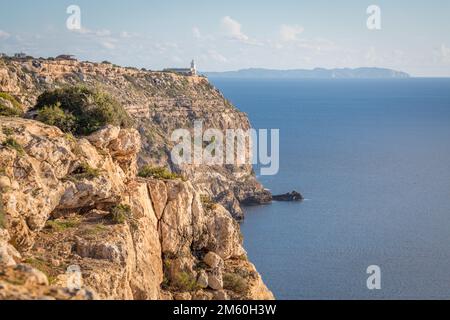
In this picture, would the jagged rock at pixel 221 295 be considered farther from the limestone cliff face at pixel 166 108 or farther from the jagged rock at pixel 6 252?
the limestone cliff face at pixel 166 108

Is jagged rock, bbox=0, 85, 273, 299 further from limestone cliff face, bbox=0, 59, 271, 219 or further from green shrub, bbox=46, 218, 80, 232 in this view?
limestone cliff face, bbox=0, 59, 271, 219

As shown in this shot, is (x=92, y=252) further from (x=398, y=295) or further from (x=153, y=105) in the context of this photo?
(x=153, y=105)

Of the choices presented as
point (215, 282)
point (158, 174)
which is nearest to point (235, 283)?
point (215, 282)

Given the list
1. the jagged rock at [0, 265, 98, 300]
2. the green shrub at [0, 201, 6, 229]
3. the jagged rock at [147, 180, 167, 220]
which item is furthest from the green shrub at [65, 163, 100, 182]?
the jagged rock at [0, 265, 98, 300]

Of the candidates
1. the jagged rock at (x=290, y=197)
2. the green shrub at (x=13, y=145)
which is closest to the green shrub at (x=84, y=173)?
the green shrub at (x=13, y=145)

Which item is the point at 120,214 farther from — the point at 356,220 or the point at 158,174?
the point at 356,220
